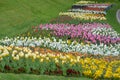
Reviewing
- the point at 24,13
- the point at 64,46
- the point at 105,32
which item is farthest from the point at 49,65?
the point at 24,13

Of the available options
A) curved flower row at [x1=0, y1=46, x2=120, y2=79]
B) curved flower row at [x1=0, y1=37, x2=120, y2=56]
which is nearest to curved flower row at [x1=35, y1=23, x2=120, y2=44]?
curved flower row at [x1=0, y1=37, x2=120, y2=56]

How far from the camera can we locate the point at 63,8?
39.7 metres

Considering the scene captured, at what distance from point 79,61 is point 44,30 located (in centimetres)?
950

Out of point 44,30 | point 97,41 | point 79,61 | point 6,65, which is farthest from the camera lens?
point 44,30

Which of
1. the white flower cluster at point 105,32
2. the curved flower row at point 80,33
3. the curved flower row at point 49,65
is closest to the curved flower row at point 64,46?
the curved flower row at point 80,33

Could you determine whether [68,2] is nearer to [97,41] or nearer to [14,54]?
[97,41]

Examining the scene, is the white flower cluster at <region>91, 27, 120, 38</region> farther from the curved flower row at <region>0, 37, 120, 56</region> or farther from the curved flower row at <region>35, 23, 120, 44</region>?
the curved flower row at <region>0, 37, 120, 56</region>

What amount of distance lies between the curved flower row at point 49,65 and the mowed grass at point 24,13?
9074mm

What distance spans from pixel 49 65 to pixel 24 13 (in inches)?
776

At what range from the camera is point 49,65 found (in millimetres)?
12703

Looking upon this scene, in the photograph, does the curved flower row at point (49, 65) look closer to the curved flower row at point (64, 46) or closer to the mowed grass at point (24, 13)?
Answer: the curved flower row at point (64, 46)

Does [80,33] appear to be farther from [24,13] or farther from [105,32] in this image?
[24,13]

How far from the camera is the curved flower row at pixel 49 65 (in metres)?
12.2

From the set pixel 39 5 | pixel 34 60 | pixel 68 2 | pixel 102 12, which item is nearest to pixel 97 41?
pixel 34 60
